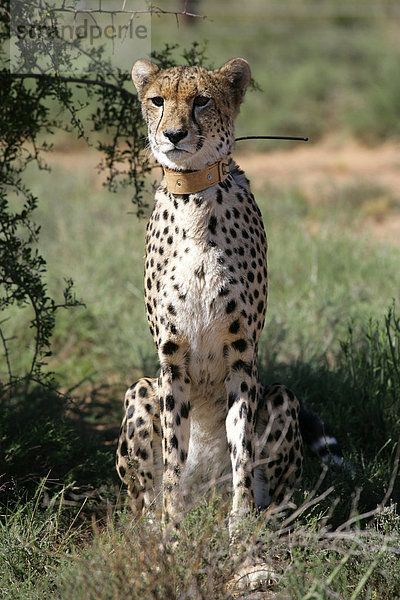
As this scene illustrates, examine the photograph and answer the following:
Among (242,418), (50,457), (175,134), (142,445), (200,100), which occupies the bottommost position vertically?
(50,457)

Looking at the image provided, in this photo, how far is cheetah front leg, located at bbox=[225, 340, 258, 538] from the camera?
2693 millimetres

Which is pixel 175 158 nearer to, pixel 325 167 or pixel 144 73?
pixel 144 73

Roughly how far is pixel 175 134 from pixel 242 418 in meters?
0.98

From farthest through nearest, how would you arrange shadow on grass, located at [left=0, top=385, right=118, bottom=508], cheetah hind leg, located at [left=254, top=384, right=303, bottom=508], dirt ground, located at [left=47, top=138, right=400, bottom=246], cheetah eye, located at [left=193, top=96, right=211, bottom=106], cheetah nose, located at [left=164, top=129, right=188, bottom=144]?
dirt ground, located at [left=47, top=138, right=400, bottom=246] → shadow on grass, located at [left=0, top=385, right=118, bottom=508] → cheetah hind leg, located at [left=254, top=384, right=303, bottom=508] → cheetah eye, located at [left=193, top=96, right=211, bottom=106] → cheetah nose, located at [left=164, top=129, right=188, bottom=144]

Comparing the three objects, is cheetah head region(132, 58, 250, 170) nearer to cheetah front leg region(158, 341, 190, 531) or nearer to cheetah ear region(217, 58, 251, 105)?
cheetah ear region(217, 58, 251, 105)

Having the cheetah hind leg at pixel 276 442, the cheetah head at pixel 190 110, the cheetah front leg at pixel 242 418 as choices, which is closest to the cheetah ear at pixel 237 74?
the cheetah head at pixel 190 110

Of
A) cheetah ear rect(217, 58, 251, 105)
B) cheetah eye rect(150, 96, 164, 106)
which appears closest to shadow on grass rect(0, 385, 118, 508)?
cheetah eye rect(150, 96, 164, 106)

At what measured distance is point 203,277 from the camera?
106 inches

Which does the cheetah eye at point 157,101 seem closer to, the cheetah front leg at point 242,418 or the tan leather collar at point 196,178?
the tan leather collar at point 196,178

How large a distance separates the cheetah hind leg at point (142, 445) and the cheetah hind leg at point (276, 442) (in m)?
0.38

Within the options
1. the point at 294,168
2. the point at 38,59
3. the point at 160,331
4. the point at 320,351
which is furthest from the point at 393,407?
the point at 294,168

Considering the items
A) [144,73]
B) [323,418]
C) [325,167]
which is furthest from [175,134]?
[325,167]

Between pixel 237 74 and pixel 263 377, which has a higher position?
pixel 237 74

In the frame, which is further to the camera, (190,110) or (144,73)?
(144,73)
